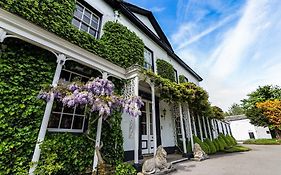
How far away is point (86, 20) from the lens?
5625 millimetres

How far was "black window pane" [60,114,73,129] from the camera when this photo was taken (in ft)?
13.7

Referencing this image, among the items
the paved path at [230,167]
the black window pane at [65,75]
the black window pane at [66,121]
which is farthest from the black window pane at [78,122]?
the paved path at [230,167]

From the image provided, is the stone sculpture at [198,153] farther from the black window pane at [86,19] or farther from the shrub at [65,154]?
the black window pane at [86,19]

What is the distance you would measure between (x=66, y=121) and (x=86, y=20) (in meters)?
3.86

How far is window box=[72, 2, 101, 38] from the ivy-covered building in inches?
Answer: 1.4

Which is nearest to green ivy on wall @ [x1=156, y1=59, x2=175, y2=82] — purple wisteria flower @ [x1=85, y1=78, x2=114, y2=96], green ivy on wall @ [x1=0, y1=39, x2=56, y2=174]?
purple wisteria flower @ [x1=85, y1=78, x2=114, y2=96]

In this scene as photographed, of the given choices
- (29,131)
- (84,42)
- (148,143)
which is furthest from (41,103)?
(148,143)

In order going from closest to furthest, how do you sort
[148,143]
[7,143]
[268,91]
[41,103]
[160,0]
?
[7,143] < [41,103] < [160,0] < [148,143] < [268,91]

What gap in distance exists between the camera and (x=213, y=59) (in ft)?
30.5

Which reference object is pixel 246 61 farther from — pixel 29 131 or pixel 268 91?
pixel 268 91

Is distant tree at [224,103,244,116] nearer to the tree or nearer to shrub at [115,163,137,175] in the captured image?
the tree

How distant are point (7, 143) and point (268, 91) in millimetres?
30383

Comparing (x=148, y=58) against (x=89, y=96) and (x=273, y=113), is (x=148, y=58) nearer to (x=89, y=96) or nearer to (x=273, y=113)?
(x=89, y=96)

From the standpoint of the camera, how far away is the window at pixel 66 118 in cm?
402
